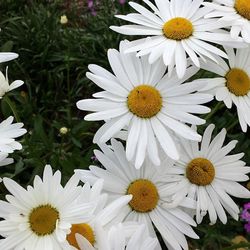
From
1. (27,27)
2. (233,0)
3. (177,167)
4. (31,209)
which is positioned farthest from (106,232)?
(27,27)

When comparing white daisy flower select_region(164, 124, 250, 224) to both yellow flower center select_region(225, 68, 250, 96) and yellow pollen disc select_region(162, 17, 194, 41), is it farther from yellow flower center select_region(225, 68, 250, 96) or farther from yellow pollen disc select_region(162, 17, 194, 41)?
yellow pollen disc select_region(162, 17, 194, 41)

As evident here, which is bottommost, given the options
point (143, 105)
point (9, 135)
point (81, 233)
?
point (81, 233)

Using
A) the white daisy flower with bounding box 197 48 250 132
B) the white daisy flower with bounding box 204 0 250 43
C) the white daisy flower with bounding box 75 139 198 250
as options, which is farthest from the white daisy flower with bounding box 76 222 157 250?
the white daisy flower with bounding box 204 0 250 43

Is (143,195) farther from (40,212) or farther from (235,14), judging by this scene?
(235,14)

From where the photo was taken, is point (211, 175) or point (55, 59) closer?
point (211, 175)

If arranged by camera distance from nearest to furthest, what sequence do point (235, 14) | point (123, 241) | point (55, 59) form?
point (123, 241), point (235, 14), point (55, 59)

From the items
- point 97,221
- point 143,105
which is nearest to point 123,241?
point 97,221

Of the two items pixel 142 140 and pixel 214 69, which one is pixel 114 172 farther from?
pixel 214 69
